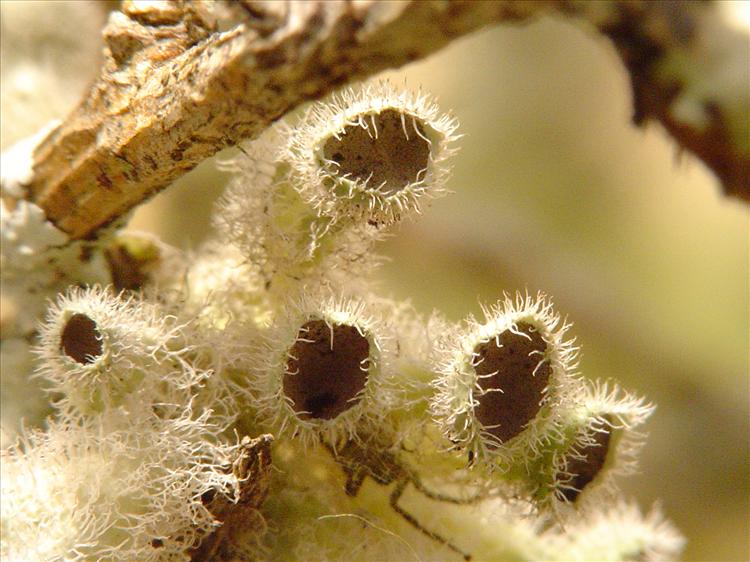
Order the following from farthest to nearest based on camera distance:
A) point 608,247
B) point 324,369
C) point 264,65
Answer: point 608,247 → point 324,369 → point 264,65

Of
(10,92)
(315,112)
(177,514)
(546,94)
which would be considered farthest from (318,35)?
(546,94)

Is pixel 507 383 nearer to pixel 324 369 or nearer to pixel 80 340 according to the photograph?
pixel 324 369

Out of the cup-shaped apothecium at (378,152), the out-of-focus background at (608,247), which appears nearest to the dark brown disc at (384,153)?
the cup-shaped apothecium at (378,152)

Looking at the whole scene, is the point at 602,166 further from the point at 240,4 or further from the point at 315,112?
the point at 240,4

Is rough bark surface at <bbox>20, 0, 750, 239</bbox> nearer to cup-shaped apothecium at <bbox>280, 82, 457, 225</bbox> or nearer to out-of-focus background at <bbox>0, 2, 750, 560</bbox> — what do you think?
cup-shaped apothecium at <bbox>280, 82, 457, 225</bbox>

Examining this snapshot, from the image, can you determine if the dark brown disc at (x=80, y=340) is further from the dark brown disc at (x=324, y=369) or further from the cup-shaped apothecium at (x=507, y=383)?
the cup-shaped apothecium at (x=507, y=383)

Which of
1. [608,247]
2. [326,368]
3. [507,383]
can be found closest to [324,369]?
[326,368]
